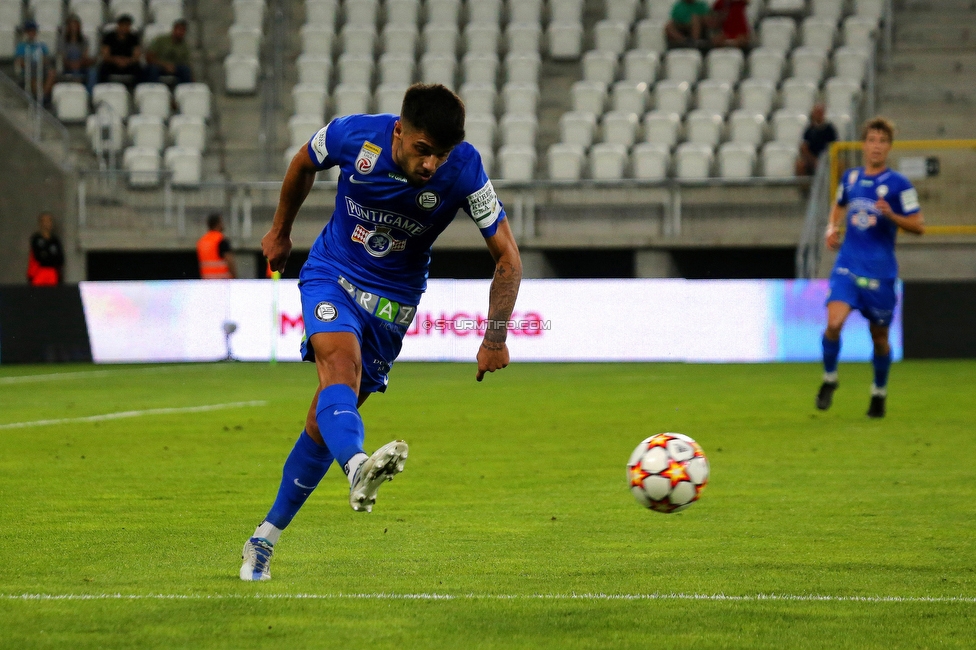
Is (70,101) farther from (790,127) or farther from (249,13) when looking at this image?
(790,127)

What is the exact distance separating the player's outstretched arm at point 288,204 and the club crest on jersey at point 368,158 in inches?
10.9

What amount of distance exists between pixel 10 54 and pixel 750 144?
41.8 ft

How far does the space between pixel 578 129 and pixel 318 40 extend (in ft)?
17.5

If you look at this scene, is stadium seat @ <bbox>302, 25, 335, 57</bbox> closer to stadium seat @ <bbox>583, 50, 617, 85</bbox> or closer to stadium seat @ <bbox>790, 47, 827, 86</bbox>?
stadium seat @ <bbox>583, 50, 617, 85</bbox>

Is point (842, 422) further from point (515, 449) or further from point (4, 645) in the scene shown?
point (4, 645)

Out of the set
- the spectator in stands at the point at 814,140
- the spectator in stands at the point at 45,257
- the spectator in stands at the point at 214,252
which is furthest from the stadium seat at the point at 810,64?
the spectator in stands at the point at 45,257

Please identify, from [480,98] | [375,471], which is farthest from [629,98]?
[375,471]

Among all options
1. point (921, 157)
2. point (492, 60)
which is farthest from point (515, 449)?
point (492, 60)

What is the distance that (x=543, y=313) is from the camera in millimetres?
20031

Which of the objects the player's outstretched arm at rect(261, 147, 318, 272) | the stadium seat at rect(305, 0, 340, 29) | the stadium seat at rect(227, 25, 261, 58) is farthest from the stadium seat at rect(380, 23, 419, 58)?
the player's outstretched arm at rect(261, 147, 318, 272)

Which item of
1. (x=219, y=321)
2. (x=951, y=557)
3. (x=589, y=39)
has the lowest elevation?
(x=219, y=321)

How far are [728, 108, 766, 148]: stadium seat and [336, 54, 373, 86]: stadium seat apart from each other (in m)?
6.43

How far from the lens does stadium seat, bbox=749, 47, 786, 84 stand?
2470 cm

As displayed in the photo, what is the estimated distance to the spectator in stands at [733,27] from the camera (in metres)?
25.0
